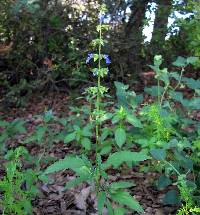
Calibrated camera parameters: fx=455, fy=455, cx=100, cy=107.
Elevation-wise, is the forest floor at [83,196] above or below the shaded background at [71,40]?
below

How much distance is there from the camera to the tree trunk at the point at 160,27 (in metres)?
6.34

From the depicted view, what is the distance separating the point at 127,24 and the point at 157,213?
4.01 m

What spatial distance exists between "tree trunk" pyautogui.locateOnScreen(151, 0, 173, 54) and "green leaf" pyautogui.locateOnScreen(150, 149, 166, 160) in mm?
3774

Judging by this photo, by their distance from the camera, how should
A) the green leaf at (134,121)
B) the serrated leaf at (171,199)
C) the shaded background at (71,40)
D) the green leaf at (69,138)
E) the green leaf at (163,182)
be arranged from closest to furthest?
the serrated leaf at (171,199) < the green leaf at (163,182) < the green leaf at (134,121) < the green leaf at (69,138) < the shaded background at (71,40)

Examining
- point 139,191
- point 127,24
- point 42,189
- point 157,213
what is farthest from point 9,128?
point 127,24

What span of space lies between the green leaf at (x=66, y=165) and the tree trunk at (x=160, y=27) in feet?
13.9

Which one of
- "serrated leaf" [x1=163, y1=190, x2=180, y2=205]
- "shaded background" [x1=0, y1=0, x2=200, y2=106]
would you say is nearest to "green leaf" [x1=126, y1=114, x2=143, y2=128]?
"serrated leaf" [x1=163, y1=190, x2=180, y2=205]

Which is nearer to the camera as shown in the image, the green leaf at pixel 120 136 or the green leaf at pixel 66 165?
the green leaf at pixel 66 165

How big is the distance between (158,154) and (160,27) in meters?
4.04

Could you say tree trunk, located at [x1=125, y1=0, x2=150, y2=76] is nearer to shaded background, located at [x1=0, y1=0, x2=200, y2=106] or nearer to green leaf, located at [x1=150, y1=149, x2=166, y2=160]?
shaded background, located at [x1=0, y1=0, x2=200, y2=106]

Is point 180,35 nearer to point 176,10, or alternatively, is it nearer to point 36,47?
point 176,10

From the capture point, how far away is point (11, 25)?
21.0ft

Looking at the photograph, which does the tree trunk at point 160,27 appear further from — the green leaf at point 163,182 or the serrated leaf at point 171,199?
the serrated leaf at point 171,199

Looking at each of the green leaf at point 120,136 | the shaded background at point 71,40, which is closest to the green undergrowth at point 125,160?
the green leaf at point 120,136
